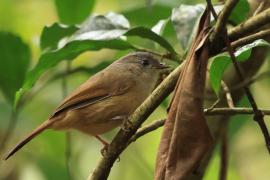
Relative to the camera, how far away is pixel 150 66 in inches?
157

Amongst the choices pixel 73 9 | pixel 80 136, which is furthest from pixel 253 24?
pixel 80 136

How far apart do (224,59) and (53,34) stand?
1.05m

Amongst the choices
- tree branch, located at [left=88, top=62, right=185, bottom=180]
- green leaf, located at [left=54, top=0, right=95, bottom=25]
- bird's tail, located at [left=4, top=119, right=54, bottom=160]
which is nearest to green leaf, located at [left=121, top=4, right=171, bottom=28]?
green leaf, located at [left=54, top=0, right=95, bottom=25]


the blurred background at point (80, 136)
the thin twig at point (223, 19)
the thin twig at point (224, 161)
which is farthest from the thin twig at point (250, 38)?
the blurred background at point (80, 136)

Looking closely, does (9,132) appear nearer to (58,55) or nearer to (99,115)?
(99,115)

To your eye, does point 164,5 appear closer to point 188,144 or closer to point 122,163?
point 122,163

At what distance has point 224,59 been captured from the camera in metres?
2.27

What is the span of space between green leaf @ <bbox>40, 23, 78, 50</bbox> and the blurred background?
405mm

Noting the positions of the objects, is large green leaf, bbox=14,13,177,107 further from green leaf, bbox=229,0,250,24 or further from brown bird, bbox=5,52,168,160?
brown bird, bbox=5,52,168,160

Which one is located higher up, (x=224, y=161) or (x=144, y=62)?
(x=144, y=62)

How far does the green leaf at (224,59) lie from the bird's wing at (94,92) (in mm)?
1465

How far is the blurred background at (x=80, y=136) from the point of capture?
3.96m

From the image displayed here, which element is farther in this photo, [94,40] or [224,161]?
[224,161]

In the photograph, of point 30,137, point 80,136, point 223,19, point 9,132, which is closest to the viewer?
point 223,19
